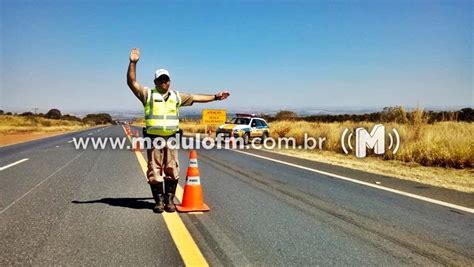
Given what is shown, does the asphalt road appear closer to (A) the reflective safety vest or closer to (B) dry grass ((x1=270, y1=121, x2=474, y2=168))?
(A) the reflective safety vest

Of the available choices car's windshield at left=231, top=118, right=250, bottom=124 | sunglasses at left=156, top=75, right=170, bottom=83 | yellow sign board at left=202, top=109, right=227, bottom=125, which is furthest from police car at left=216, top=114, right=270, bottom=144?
sunglasses at left=156, top=75, right=170, bottom=83

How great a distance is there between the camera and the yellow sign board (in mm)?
32662

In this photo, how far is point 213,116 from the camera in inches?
1291

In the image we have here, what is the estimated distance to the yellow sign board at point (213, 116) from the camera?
32662mm

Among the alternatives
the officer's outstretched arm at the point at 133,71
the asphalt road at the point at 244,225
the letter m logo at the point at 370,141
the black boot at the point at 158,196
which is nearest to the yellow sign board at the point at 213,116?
the letter m logo at the point at 370,141

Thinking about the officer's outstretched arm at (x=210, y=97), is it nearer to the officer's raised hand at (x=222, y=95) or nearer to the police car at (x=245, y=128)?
the officer's raised hand at (x=222, y=95)

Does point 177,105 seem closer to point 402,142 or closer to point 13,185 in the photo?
point 13,185

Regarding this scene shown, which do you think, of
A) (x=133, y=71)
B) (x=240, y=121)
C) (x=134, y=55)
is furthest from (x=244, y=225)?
(x=240, y=121)

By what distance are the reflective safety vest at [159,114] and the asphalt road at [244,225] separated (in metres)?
1.12

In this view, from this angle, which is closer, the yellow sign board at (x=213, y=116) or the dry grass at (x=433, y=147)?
the dry grass at (x=433, y=147)

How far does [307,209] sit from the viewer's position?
239 inches

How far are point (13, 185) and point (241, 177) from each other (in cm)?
450

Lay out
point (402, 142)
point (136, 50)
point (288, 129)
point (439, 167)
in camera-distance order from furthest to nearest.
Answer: point (288, 129) < point (402, 142) < point (439, 167) < point (136, 50)

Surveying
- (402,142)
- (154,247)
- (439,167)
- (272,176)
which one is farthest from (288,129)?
(154,247)
